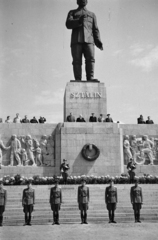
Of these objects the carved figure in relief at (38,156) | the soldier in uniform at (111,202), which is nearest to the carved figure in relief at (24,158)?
the carved figure in relief at (38,156)

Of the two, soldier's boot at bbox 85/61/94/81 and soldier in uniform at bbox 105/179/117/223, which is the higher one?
soldier's boot at bbox 85/61/94/81

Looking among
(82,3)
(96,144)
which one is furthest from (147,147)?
(82,3)

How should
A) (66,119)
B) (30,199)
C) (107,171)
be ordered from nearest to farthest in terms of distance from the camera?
(30,199)
(107,171)
(66,119)

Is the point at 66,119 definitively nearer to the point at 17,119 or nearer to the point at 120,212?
the point at 17,119

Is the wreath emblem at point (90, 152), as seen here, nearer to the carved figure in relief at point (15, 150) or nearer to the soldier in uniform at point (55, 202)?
the carved figure in relief at point (15, 150)

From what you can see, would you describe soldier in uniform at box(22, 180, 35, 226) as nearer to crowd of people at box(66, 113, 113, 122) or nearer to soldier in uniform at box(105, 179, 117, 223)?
soldier in uniform at box(105, 179, 117, 223)

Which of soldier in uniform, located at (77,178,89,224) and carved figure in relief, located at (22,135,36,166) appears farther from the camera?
carved figure in relief, located at (22,135,36,166)

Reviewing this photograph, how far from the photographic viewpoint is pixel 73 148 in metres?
18.7

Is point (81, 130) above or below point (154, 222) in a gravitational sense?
above

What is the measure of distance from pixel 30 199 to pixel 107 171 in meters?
8.85

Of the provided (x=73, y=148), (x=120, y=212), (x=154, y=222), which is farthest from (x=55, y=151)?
(x=154, y=222)

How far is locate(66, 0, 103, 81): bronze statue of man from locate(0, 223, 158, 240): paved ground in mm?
13345

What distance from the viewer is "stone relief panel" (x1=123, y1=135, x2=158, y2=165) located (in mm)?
19656

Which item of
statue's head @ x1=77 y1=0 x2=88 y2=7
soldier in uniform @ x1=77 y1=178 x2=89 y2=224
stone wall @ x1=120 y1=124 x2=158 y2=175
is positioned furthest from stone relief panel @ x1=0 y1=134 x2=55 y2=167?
statue's head @ x1=77 y1=0 x2=88 y2=7
